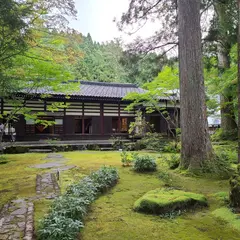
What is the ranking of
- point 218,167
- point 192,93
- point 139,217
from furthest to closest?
1. point 192,93
2. point 218,167
3. point 139,217

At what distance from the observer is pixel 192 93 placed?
622cm

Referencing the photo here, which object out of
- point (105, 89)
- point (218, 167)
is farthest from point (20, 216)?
point (105, 89)

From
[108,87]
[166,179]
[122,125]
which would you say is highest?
[108,87]

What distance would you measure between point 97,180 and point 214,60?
819cm

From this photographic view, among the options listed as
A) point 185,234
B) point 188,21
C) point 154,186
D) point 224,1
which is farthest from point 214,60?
point 185,234

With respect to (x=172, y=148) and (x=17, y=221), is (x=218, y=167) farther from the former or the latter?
(x=172, y=148)

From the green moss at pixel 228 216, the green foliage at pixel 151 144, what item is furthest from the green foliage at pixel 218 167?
the green foliage at pixel 151 144

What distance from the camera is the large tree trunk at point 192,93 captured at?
20.0 feet

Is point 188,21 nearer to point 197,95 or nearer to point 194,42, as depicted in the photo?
point 194,42

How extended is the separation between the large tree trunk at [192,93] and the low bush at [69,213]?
8.80ft

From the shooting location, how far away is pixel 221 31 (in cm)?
812

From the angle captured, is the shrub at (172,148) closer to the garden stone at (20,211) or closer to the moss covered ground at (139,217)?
the moss covered ground at (139,217)

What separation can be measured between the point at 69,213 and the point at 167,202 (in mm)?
1510

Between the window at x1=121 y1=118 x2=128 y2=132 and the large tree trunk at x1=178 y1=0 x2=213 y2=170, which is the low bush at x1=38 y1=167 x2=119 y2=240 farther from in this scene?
the window at x1=121 y1=118 x2=128 y2=132
